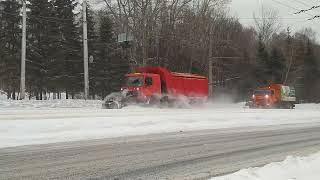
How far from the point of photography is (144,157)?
12.5 meters

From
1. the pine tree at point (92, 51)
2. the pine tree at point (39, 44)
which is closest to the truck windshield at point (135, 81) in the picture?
the pine tree at point (39, 44)

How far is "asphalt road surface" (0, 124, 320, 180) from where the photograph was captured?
32.9 ft

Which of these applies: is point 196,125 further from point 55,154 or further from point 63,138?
point 55,154

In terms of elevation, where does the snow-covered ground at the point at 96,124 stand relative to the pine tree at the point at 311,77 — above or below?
below

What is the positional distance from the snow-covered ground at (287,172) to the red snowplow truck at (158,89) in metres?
23.3

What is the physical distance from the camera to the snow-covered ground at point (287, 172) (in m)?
9.26

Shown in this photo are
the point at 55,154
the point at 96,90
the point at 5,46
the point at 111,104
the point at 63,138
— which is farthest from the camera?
the point at 96,90

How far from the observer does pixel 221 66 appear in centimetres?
8212

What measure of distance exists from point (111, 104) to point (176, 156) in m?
21.7

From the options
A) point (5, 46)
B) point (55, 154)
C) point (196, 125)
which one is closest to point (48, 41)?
point (5, 46)

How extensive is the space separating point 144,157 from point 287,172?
368 cm

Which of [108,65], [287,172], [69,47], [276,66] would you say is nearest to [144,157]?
[287,172]

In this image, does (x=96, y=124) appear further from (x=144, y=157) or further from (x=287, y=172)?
(x=287, y=172)

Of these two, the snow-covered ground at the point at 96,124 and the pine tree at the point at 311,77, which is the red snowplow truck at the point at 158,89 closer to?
the snow-covered ground at the point at 96,124
